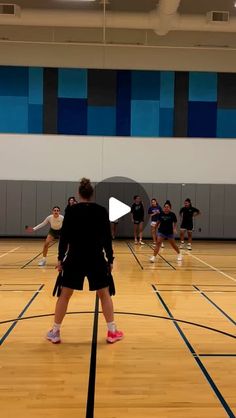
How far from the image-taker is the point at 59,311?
16.4ft

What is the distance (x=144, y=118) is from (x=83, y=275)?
52.3 feet

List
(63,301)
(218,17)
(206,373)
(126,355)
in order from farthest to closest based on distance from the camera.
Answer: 1. (218,17)
2. (63,301)
3. (126,355)
4. (206,373)

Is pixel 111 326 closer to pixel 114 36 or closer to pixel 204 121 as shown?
pixel 204 121

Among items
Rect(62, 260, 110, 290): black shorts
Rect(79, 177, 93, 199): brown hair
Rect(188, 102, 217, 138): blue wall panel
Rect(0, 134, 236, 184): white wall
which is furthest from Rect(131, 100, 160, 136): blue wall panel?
Rect(62, 260, 110, 290): black shorts

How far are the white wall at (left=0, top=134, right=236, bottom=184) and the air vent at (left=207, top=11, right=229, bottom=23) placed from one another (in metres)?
5.11

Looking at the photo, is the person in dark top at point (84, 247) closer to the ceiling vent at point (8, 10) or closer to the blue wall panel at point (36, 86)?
the ceiling vent at point (8, 10)

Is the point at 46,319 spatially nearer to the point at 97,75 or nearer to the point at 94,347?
the point at 94,347

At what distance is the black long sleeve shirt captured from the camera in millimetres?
4871

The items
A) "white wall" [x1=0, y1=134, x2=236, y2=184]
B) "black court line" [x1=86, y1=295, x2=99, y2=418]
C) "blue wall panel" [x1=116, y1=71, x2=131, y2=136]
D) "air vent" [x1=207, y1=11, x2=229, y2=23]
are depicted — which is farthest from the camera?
"blue wall panel" [x1=116, y1=71, x2=131, y2=136]

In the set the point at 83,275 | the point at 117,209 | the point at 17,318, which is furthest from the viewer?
the point at 117,209

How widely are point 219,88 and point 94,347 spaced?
17306mm

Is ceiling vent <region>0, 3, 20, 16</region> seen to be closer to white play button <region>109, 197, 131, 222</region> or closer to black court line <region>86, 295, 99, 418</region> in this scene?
white play button <region>109, 197, 131, 222</region>

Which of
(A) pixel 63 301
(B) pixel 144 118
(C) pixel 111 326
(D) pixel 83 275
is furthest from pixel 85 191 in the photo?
(B) pixel 144 118

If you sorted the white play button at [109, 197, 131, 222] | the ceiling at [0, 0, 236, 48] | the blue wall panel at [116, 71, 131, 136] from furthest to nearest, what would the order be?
the blue wall panel at [116, 71, 131, 136], the white play button at [109, 197, 131, 222], the ceiling at [0, 0, 236, 48]
